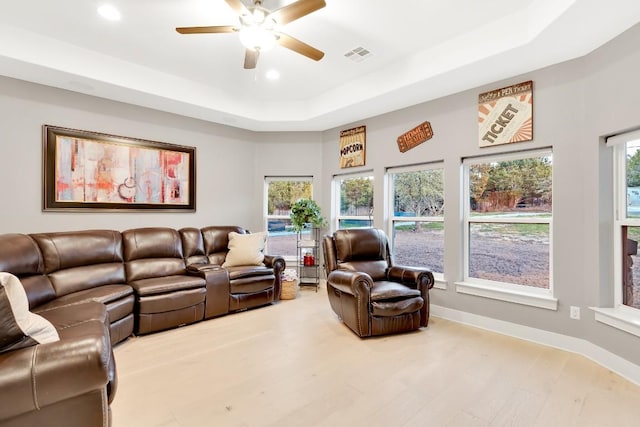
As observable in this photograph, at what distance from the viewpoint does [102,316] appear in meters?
2.30

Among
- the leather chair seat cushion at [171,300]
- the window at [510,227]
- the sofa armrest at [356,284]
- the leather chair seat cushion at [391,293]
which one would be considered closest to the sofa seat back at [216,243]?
the leather chair seat cushion at [171,300]

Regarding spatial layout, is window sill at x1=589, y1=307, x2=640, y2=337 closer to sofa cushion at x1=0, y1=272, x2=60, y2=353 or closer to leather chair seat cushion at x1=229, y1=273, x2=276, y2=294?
leather chair seat cushion at x1=229, y1=273, x2=276, y2=294

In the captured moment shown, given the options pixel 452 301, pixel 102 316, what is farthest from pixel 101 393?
pixel 452 301

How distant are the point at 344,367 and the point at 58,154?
149 inches

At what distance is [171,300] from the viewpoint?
336 centimetres

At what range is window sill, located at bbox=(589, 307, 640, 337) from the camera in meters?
2.36

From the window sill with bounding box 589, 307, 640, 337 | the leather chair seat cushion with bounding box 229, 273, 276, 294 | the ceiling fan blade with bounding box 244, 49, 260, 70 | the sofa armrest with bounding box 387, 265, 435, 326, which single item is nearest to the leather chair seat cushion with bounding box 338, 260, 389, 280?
the sofa armrest with bounding box 387, 265, 435, 326

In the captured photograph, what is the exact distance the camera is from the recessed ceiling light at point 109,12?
2604 mm

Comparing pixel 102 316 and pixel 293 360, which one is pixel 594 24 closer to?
pixel 293 360

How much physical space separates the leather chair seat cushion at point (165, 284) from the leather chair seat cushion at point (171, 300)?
33 millimetres

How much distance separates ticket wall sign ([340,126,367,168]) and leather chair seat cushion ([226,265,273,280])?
203cm

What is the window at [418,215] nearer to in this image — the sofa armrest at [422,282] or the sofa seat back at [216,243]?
the sofa armrest at [422,282]

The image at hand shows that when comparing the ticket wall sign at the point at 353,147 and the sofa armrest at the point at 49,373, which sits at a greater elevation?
the ticket wall sign at the point at 353,147

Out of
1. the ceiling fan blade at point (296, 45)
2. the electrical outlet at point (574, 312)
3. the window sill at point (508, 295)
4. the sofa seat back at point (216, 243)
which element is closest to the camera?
Answer: the ceiling fan blade at point (296, 45)
